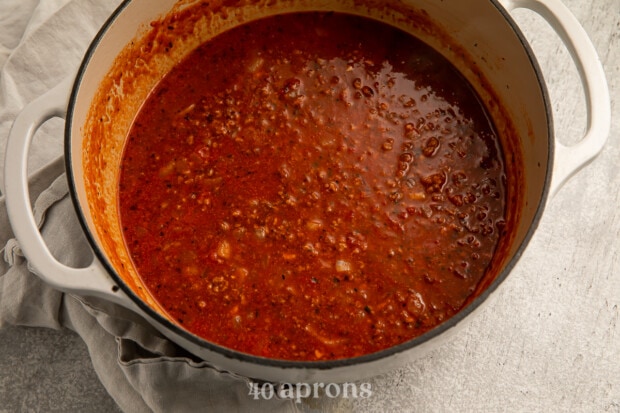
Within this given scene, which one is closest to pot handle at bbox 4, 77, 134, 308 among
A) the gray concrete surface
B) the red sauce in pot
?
the red sauce in pot

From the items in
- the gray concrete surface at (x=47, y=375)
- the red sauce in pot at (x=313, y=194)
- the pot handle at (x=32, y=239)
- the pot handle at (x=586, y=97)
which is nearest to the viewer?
the pot handle at (x=32, y=239)

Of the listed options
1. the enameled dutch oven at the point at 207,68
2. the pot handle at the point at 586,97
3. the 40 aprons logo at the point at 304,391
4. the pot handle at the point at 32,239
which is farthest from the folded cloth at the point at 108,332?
the pot handle at the point at 586,97

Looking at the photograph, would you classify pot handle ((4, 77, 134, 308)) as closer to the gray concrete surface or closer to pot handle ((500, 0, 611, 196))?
the gray concrete surface

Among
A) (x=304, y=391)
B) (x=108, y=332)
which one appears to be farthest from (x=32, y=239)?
(x=304, y=391)

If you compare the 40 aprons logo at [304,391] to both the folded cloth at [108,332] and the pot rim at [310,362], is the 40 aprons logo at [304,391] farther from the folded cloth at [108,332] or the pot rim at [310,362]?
the pot rim at [310,362]

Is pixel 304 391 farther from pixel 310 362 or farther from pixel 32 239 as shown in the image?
pixel 32 239

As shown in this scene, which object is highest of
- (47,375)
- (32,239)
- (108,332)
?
(32,239)
